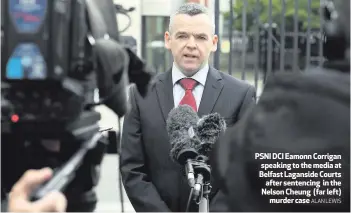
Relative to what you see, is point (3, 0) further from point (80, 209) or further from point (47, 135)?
point (80, 209)

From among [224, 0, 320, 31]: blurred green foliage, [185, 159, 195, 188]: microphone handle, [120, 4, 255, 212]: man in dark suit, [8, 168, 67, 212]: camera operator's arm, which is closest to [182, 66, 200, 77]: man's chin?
[120, 4, 255, 212]: man in dark suit

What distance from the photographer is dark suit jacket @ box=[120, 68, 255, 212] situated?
5.32 feet

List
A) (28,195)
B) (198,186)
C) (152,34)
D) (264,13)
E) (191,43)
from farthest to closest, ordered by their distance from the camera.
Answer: (264,13) < (152,34) < (191,43) < (198,186) < (28,195)

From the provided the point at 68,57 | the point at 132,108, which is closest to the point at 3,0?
the point at 68,57

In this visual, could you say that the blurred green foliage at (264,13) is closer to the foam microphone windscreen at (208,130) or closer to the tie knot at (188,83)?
the tie knot at (188,83)

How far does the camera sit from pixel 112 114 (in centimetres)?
139

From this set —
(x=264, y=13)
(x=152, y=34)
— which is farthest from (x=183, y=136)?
(x=264, y=13)

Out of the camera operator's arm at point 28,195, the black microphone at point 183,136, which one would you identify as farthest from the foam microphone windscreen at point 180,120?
the camera operator's arm at point 28,195

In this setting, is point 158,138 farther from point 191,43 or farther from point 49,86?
point 49,86

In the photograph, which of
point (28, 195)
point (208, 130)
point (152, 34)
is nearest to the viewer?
point (28, 195)

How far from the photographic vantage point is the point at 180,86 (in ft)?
5.46

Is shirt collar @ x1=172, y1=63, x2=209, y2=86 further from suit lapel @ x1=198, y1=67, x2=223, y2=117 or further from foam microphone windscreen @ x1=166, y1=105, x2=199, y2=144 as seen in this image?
foam microphone windscreen @ x1=166, y1=105, x2=199, y2=144

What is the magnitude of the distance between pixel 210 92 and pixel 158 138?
0.17 m

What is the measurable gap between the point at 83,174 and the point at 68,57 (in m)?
0.22
